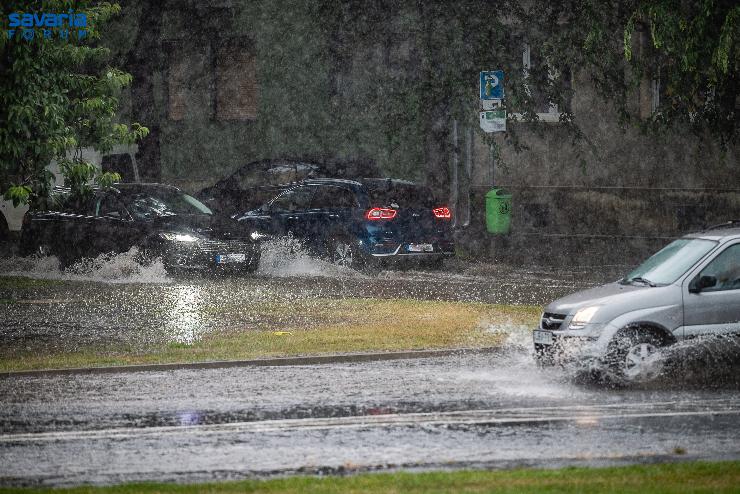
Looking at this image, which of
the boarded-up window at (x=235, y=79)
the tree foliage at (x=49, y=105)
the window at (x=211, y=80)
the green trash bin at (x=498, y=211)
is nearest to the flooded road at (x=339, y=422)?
the tree foliage at (x=49, y=105)

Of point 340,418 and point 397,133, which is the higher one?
point 397,133

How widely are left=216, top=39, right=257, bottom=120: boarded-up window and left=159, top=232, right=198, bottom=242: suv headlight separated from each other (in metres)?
11.8

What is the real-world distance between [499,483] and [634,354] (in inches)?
163

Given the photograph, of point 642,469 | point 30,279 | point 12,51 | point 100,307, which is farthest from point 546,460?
point 30,279

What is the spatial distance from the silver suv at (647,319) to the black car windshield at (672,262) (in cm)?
4

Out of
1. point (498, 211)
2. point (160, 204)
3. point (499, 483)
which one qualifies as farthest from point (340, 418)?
point (498, 211)

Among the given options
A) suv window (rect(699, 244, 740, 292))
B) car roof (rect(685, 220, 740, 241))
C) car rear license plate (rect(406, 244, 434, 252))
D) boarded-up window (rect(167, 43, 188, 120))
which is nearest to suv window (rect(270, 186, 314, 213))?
car rear license plate (rect(406, 244, 434, 252))

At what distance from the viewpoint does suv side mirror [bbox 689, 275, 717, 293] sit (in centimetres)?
1221

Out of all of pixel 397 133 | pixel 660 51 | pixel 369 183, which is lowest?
pixel 369 183

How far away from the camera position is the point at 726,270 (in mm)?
12516

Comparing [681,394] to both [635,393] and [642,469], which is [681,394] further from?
[642,469]

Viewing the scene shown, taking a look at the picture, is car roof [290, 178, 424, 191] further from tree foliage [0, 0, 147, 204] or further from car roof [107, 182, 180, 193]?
tree foliage [0, 0, 147, 204]

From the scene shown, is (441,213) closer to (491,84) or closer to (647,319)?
(491,84)

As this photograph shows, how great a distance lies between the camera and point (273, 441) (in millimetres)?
9922
